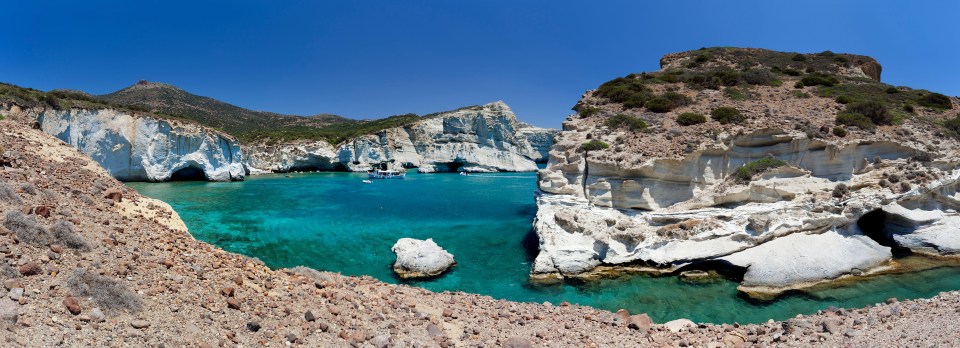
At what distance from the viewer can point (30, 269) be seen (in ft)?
A: 15.1

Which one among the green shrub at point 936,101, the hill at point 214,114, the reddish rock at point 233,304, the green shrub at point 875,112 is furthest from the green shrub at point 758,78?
the hill at point 214,114

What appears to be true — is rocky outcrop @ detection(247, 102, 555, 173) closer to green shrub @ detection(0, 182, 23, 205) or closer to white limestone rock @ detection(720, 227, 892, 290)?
white limestone rock @ detection(720, 227, 892, 290)

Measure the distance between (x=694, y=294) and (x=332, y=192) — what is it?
35821mm

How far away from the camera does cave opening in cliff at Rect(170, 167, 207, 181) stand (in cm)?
5069

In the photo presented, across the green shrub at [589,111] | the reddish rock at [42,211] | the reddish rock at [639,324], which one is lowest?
the reddish rock at [639,324]

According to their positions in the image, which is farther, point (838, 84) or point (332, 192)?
point (332, 192)

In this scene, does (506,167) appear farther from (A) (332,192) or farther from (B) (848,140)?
(B) (848,140)

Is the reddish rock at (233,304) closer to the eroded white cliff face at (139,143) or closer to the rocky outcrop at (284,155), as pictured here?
the eroded white cliff face at (139,143)

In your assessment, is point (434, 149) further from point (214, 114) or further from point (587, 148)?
point (587, 148)

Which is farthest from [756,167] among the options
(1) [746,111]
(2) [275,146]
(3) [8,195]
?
(2) [275,146]

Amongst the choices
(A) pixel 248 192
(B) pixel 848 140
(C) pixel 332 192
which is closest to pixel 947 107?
(B) pixel 848 140

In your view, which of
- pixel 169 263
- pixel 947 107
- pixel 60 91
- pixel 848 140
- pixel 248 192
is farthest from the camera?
pixel 60 91

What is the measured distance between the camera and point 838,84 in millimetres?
26281

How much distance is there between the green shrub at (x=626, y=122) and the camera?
70.5 ft
